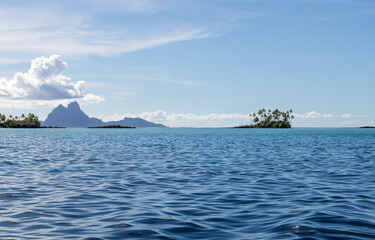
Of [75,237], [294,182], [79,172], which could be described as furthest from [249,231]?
[79,172]

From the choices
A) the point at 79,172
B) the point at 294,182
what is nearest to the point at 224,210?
the point at 294,182

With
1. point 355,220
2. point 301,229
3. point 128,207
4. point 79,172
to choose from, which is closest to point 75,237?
point 128,207

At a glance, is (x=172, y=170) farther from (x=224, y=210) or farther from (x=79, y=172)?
(x=224, y=210)

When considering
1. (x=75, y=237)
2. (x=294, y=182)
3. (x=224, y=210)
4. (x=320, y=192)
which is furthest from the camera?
(x=294, y=182)

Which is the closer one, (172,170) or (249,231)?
(249,231)

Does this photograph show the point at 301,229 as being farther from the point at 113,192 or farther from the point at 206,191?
the point at 113,192

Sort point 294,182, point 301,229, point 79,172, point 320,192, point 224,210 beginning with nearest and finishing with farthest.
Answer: point 301,229 < point 224,210 < point 320,192 < point 294,182 < point 79,172

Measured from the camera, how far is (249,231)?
32.4 feet

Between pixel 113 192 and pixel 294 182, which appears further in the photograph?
pixel 294 182

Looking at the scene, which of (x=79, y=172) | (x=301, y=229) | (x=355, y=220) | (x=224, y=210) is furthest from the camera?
(x=79, y=172)

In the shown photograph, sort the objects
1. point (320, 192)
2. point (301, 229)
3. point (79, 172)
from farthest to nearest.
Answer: point (79, 172) → point (320, 192) → point (301, 229)

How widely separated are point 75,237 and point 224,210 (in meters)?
5.21

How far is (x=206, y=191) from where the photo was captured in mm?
16562

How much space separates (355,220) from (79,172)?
17505mm
